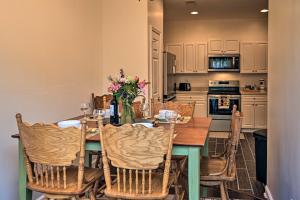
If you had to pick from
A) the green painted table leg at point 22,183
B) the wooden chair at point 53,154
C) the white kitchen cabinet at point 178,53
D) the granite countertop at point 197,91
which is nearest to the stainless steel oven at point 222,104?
the granite countertop at point 197,91

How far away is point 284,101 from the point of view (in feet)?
9.20

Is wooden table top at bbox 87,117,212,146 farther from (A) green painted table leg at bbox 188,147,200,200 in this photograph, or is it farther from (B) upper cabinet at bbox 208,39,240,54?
(B) upper cabinet at bbox 208,39,240,54

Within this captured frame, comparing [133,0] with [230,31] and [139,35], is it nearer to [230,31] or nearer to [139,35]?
[139,35]

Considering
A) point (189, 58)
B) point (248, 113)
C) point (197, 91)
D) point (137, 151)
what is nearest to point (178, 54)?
point (189, 58)

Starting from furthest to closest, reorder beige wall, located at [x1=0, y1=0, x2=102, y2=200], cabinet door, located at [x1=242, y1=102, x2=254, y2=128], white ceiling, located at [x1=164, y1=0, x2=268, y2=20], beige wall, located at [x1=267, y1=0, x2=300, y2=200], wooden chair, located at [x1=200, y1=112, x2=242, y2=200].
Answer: cabinet door, located at [x1=242, y1=102, x2=254, y2=128] < white ceiling, located at [x1=164, y1=0, x2=268, y2=20] < beige wall, located at [x1=0, y1=0, x2=102, y2=200] < wooden chair, located at [x1=200, y1=112, x2=242, y2=200] < beige wall, located at [x1=267, y1=0, x2=300, y2=200]

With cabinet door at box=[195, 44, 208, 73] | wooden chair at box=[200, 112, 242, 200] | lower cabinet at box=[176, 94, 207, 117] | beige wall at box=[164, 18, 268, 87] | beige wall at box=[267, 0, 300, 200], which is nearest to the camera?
beige wall at box=[267, 0, 300, 200]

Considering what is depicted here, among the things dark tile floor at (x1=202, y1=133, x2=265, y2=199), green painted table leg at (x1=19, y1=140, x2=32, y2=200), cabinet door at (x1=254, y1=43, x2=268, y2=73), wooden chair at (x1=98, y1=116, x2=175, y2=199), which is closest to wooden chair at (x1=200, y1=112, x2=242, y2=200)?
wooden chair at (x1=98, y1=116, x2=175, y2=199)

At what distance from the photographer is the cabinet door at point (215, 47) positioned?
8.11m

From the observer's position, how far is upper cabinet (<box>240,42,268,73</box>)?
26.0ft

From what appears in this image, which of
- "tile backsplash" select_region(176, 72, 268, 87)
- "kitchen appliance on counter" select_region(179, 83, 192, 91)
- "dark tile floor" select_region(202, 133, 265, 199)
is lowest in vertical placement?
"dark tile floor" select_region(202, 133, 265, 199)

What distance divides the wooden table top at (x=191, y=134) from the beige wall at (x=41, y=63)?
109 cm

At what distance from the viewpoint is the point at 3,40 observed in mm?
2910

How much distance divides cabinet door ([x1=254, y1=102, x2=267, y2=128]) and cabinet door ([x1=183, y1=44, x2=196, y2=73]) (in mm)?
1767

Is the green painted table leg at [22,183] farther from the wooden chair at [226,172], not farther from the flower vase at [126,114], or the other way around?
the wooden chair at [226,172]
